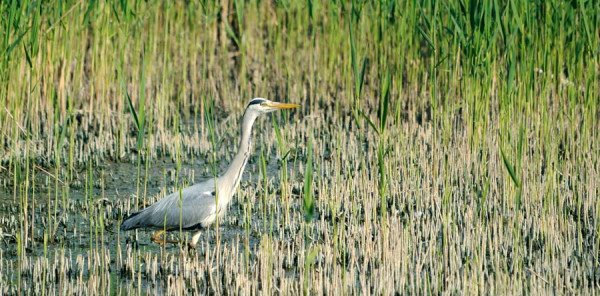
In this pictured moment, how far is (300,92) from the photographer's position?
8.63 m

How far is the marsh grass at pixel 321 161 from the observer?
4.32 m

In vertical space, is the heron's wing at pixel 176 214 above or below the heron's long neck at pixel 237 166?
below

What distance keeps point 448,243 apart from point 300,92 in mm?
4054

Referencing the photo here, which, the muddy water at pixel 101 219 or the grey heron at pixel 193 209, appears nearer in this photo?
the muddy water at pixel 101 219

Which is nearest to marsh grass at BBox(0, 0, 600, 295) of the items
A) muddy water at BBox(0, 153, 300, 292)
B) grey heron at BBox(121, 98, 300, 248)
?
muddy water at BBox(0, 153, 300, 292)

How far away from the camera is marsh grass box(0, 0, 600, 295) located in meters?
4.32

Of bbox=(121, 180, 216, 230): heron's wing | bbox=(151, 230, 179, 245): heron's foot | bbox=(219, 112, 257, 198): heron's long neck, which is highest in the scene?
bbox=(219, 112, 257, 198): heron's long neck

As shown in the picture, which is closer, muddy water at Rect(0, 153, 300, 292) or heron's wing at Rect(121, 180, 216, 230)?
muddy water at Rect(0, 153, 300, 292)

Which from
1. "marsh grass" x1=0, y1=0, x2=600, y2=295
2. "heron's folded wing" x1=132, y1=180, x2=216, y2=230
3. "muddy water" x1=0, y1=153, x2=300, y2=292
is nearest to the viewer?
"marsh grass" x1=0, y1=0, x2=600, y2=295

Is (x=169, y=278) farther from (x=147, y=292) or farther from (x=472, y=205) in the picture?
(x=472, y=205)

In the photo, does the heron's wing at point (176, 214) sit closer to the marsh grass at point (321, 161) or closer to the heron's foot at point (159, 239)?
the heron's foot at point (159, 239)

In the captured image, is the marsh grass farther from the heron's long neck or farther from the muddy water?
the heron's long neck

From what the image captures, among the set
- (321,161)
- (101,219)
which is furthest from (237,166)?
(321,161)

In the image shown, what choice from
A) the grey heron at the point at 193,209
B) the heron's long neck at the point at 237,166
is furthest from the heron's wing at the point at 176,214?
the heron's long neck at the point at 237,166
